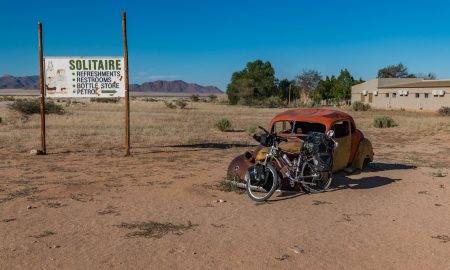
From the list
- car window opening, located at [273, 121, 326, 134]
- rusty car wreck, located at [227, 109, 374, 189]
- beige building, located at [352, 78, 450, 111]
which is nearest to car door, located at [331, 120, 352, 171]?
rusty car wreck, located at [227, 109, 374, 189]

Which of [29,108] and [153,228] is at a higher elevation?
[29,108]

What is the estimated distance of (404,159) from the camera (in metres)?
14.1

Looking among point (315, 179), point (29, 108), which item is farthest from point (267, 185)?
point (29, 108)

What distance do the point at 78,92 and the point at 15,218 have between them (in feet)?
25.8

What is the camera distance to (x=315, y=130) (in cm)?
1031

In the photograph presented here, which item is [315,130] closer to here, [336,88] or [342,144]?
[342,144]

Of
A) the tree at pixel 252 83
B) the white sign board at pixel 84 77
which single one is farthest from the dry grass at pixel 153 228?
the tree at pixel 252 83

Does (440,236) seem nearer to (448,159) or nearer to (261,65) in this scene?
(448,159)

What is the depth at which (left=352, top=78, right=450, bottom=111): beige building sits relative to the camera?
47.9 metres

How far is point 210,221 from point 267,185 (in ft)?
5.52

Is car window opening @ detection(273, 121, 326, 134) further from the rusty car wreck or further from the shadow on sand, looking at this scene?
the shadow on sand

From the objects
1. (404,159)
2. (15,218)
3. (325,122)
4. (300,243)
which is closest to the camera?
(300,243)

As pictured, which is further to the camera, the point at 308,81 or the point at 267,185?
the point at 308,81

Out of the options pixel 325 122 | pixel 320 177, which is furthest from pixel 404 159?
pixel 320 177
